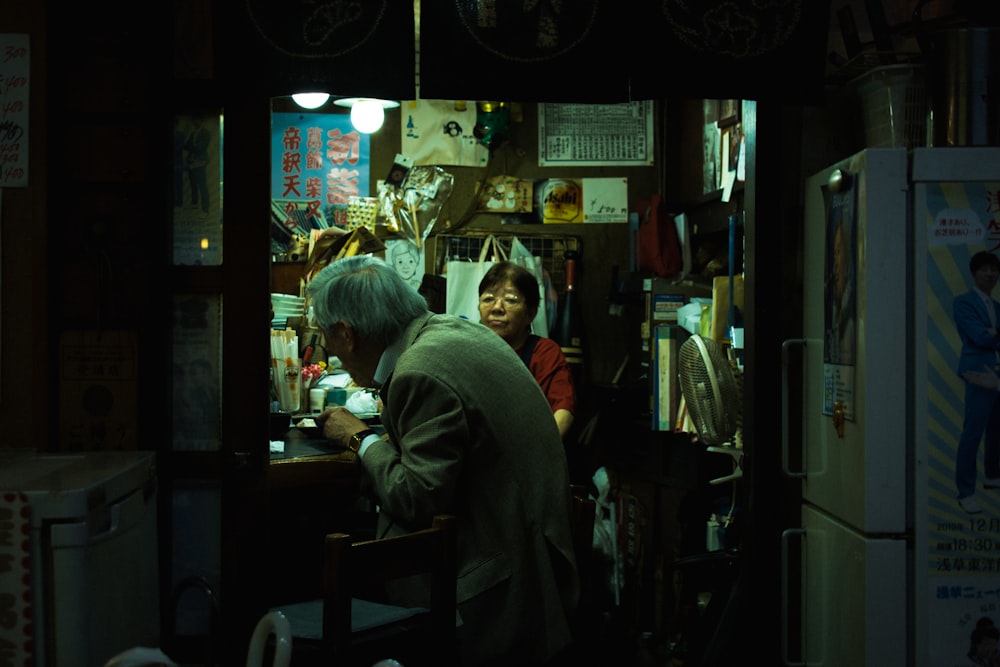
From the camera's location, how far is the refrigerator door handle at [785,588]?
132 inches

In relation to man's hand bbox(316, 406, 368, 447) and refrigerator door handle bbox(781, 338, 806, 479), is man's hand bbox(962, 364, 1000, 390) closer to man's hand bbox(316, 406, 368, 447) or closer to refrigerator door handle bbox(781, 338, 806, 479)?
refrigerator door handle bbox(781, 338, 806, 479)

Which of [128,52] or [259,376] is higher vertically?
[128,52]

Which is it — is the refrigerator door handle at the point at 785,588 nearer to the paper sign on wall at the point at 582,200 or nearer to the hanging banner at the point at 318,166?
the paper sign on wall at the point at 582,200

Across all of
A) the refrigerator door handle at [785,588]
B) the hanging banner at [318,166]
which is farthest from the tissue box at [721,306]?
the hanging banner at [318,166]

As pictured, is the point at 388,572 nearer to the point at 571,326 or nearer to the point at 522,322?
the point at 522,322

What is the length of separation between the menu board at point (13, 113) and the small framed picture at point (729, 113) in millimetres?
3453

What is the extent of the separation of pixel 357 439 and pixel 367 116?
10.8 ft

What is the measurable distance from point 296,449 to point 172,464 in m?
0.98

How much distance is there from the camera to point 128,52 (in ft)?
10.4

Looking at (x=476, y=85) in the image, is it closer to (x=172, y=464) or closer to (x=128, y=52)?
(x=128, y=52)

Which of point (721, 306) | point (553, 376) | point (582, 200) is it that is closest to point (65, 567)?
point (553, 376)

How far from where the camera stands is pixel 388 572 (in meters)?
2.42

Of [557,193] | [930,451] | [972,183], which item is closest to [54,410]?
[930,451]

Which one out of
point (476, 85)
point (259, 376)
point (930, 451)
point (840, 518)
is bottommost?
point (840, 518)
